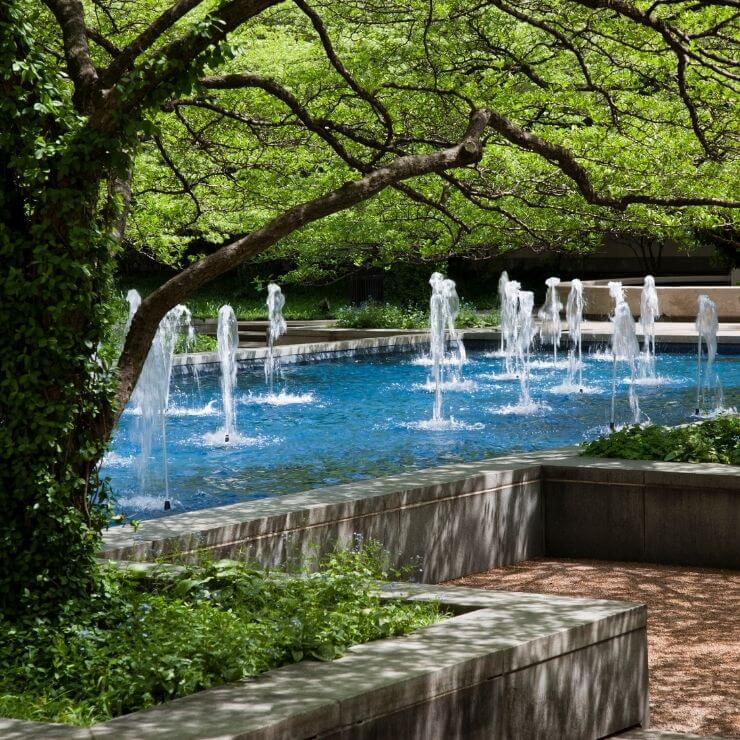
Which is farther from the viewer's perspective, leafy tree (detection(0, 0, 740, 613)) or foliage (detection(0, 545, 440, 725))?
leafy tree (detection(0, 0, 740, 613))

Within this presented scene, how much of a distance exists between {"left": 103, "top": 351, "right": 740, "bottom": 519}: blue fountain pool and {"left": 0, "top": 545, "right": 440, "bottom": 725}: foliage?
4.54 m

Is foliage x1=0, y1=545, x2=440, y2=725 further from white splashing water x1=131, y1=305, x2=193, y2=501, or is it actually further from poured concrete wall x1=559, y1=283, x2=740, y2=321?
poured concrete wall x1=559, y1=283, x2=740, y2=321

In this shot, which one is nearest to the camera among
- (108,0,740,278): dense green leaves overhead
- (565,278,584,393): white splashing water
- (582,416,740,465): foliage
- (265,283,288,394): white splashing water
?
(582,416,740,465): foliage

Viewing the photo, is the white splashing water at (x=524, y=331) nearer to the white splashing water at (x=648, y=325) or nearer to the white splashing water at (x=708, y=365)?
the white splashing water at (x=648, y=325)

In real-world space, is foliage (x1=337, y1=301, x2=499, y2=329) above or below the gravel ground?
above

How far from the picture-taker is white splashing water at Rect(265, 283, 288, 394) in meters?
21.2

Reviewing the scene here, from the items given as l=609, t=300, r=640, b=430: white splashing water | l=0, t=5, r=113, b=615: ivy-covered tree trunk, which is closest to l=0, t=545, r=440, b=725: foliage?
l=0, t=5, r=113, b=615: ivy-covered tree trunk

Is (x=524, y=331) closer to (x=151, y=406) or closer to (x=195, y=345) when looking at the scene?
(x=195, y=345)

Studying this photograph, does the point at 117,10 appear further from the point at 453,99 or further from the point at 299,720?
the point at 299,720

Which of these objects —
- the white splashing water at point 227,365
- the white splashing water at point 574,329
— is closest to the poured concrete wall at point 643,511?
the white splashing water at point 227,365

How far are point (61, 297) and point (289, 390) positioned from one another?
14.0m

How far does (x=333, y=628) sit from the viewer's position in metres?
4.92

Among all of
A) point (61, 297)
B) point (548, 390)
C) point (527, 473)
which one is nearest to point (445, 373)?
point (548, 390)

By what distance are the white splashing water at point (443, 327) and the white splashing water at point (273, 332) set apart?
2.68 m
